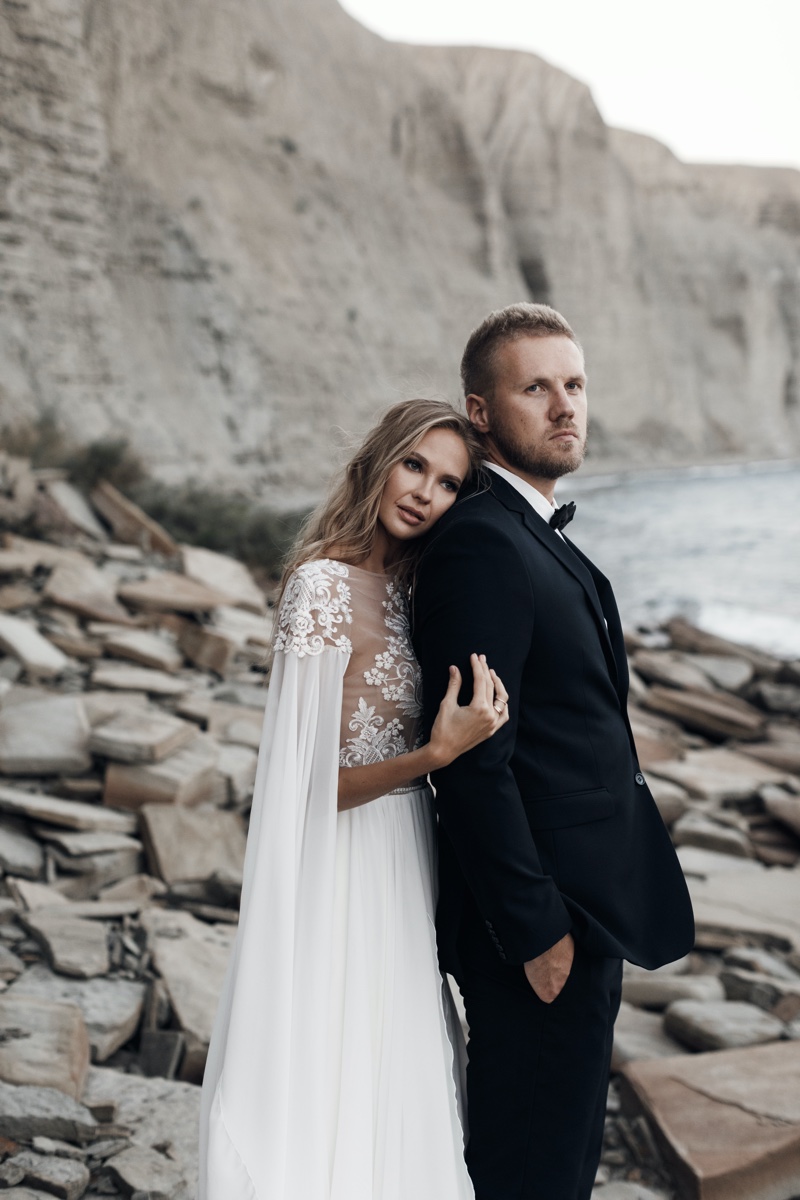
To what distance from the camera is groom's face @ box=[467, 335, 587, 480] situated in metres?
2.13

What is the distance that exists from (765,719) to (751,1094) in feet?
21.3

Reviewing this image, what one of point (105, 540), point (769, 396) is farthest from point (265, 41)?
point (769, 396)

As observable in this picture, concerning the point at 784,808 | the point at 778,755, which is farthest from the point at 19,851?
the point at 778,755

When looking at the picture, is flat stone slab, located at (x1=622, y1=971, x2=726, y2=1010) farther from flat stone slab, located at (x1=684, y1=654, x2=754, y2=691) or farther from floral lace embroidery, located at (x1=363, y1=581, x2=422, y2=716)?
flat stone slab, located at (x1=684, y1=654, x2=754, y2=691)

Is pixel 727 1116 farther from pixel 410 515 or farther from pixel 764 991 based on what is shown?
pixel 410 515

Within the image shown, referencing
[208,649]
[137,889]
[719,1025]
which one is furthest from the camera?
[208,649]

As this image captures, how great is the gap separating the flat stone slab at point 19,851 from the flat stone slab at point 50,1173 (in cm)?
171

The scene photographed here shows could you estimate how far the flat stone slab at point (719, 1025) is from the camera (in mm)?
3363

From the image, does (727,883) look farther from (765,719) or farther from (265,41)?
(265,41)

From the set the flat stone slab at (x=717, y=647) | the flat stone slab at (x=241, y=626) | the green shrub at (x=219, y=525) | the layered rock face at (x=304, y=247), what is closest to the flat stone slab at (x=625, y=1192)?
the layered rock face at (x=304, y=247)

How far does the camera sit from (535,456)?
216 cm

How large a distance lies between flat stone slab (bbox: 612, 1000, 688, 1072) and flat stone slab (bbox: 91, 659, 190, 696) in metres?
3.32

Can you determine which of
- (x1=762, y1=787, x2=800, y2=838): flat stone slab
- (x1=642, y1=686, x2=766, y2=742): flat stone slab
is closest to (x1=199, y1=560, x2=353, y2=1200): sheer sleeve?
(x1=762, y1=787, x2=800, y2=838): flat stone slab

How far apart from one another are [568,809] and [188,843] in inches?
109
